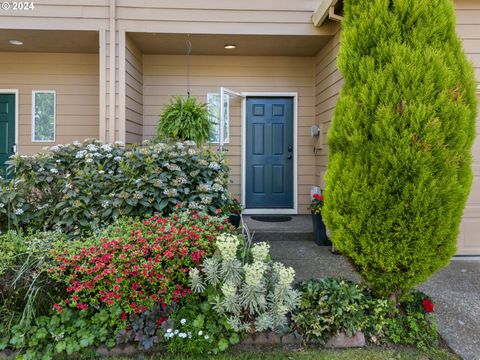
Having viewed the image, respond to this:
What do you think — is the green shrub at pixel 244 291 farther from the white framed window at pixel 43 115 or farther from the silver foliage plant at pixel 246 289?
the white framed window at pixel 43 115

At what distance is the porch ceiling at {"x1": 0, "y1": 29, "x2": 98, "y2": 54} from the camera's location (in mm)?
4199

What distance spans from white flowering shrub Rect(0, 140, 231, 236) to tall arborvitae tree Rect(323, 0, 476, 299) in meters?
1.40

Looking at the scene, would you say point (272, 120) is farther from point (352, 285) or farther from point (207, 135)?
point (352, 285)

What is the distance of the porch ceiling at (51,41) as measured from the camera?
13.8 feet

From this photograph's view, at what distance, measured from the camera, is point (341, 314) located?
208 centimetres

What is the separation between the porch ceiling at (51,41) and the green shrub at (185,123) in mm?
1465

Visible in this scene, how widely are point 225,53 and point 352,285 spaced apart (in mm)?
3920

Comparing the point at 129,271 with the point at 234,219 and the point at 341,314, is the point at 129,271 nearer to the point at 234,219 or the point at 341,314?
the point at 341,314

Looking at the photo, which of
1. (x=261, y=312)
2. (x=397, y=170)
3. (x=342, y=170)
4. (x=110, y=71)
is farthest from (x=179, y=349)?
(x=110, y=71)

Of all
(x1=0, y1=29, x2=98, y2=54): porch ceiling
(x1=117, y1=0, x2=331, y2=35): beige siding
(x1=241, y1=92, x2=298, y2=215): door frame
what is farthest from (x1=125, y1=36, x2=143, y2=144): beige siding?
(x1=241, y1=92, x2=298, y2=215): door frame

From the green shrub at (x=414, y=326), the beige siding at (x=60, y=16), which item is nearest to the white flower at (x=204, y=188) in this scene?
the green shrub at (x=414, y=326)

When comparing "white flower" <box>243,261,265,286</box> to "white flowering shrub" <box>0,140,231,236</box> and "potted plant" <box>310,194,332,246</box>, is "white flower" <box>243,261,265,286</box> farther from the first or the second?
"potted plant" <box>310,194,332,246</box>

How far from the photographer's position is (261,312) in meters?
2.02

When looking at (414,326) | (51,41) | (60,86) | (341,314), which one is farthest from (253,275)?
(60,86)
